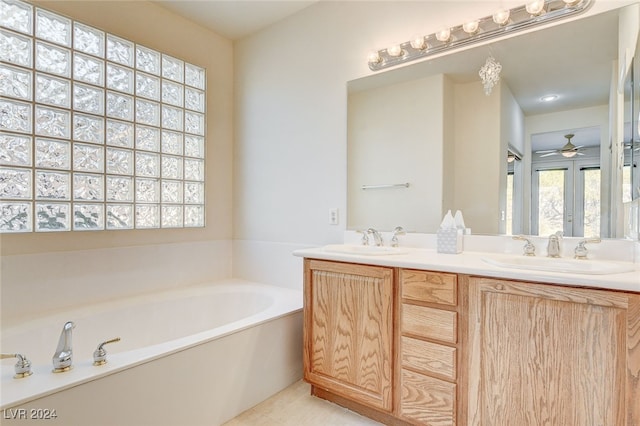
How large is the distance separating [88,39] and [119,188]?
97 cm

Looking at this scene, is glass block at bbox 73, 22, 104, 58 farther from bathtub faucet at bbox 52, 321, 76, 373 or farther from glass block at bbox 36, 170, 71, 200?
bathtub faucet at bbox 52, 321, 76, 373

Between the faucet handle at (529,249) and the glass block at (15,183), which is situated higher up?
the glass block at (15,183)

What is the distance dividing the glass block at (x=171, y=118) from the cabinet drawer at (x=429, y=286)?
2.08 meters

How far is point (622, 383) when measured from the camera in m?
1.10

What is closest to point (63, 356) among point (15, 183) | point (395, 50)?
point (15, 183)

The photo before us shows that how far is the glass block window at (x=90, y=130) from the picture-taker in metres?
1.88

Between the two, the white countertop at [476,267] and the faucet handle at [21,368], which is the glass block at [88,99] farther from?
the white countertop at [476,267]

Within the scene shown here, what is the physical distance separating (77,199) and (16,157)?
1.20 ft

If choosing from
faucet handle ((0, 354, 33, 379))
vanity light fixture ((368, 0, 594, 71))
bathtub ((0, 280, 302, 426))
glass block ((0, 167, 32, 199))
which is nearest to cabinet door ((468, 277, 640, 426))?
bathtub ((0, 280, 302, 426))

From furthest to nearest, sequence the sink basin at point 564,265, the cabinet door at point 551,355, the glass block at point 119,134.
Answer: the glass block at point 119,134 → the sink basin at point 564,265 → the cabinet door at point 551,355

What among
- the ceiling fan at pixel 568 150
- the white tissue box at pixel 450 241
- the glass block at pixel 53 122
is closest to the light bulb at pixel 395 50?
the ceiling fan at pixel 568 150

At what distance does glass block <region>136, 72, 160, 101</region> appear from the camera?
7.89ft

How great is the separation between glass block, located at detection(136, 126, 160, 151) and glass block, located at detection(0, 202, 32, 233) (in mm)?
764

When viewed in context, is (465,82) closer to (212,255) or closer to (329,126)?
(329,126)
